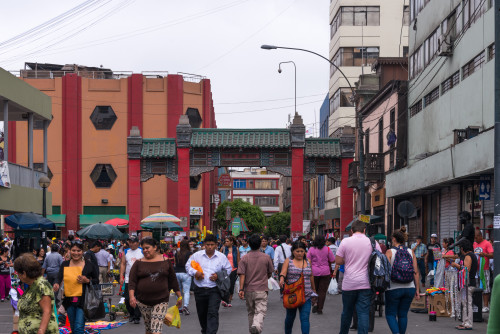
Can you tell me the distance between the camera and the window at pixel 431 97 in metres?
31.7

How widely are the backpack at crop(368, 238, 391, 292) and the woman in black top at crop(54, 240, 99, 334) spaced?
4.22 metres

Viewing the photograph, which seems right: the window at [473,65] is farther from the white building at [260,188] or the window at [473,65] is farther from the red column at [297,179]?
the white building at [260,188]

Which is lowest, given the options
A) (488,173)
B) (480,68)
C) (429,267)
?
(429,267)

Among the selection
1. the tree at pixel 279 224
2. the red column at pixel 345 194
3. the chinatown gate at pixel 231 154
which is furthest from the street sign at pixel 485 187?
the tree at pixel 279 224

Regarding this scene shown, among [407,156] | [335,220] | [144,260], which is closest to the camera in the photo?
[144,260]

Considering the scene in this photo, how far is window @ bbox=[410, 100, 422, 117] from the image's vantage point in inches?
1363

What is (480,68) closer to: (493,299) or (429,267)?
(429,267)

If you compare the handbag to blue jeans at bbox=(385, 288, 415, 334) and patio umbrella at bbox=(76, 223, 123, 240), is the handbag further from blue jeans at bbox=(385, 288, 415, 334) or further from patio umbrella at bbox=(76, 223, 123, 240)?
patio umbrella at bbox=(76, 223, 123, 240)

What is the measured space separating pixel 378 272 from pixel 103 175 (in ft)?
155

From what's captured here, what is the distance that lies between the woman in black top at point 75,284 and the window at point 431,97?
73.3ft

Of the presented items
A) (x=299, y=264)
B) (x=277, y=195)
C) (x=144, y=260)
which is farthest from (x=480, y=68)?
(x=277, y=195)

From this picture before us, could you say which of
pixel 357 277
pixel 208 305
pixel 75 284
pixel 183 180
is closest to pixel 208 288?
pixel 208 305

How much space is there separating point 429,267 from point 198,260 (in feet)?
56.2

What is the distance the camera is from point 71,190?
184ft
